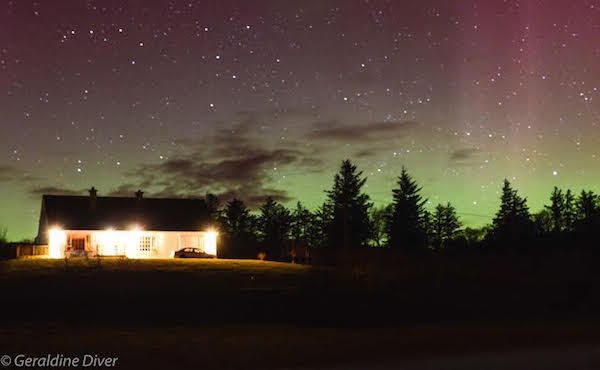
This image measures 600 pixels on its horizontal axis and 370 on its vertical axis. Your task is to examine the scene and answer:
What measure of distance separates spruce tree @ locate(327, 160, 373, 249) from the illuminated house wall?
1017 inches

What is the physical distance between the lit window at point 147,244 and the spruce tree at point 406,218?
99.2 ft

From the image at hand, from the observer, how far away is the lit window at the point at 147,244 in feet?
176

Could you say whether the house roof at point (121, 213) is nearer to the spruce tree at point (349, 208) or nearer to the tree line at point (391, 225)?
the tree line at point (391, 225)

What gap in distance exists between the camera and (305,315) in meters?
18.7

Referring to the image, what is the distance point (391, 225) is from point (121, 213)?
112ft

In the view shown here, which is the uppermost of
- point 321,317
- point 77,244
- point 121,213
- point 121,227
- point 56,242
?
point 121,213

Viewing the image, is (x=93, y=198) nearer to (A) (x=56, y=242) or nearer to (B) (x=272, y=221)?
(A) (x=56, y=242)

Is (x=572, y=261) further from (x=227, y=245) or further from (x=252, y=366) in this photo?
(x=227, y=245)

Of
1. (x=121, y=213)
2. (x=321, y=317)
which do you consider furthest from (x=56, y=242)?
(x=321, y=317)

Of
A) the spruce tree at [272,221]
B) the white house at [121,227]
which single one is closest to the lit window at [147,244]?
the white house at [121,227]

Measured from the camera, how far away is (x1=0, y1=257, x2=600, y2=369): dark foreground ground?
1188cm

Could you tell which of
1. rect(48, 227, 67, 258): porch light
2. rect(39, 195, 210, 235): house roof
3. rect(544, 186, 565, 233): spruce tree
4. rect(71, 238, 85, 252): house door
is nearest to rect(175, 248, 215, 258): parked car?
rect(39, 195, 210, 235): house roof

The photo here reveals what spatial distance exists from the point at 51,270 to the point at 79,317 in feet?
59.5

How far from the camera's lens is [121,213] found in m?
55.8
